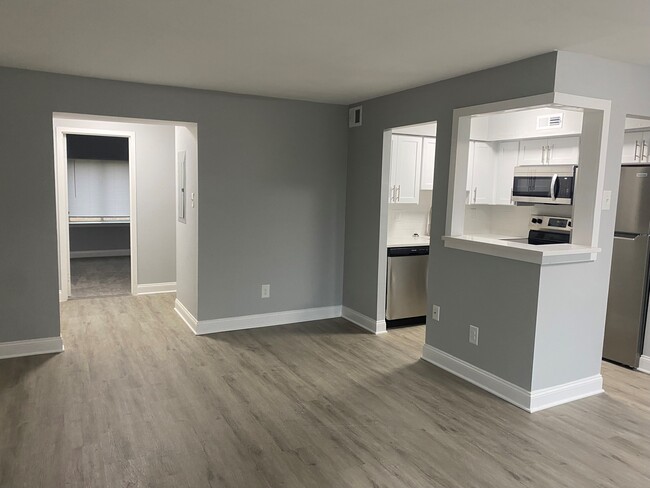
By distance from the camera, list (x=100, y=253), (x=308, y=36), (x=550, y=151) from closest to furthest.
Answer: (x=308, y=36)
(x=550, y=151)
(x=100, y=253)

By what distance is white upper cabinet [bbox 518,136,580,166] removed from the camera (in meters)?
4.61

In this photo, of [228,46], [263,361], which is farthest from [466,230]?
[228,46]

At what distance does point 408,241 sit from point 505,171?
1283mm

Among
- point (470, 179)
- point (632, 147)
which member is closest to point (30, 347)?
point (470, 179)

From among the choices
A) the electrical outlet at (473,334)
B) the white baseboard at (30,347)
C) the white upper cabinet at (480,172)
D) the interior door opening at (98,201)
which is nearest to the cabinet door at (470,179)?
the white upper cabinet at (480,172)

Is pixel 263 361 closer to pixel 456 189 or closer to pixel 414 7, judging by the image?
pixel 456 189

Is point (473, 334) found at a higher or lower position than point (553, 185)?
lower

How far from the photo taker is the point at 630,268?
402 cm

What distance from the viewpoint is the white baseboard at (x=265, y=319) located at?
4.79m

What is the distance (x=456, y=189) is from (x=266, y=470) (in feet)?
7.92

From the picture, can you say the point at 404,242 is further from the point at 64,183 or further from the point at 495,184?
the point at 64,183

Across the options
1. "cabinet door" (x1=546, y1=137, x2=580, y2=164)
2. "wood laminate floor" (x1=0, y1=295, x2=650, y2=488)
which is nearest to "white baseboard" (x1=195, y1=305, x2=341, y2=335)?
"wood laminate floor" (x1=0, y1=295, x2=650, y2=488)

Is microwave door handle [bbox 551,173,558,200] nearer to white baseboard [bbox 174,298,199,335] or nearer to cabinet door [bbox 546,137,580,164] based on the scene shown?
cabinet door [bbox 546,137,580,164]

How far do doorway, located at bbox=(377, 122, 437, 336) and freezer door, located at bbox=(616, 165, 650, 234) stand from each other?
1.76 m
